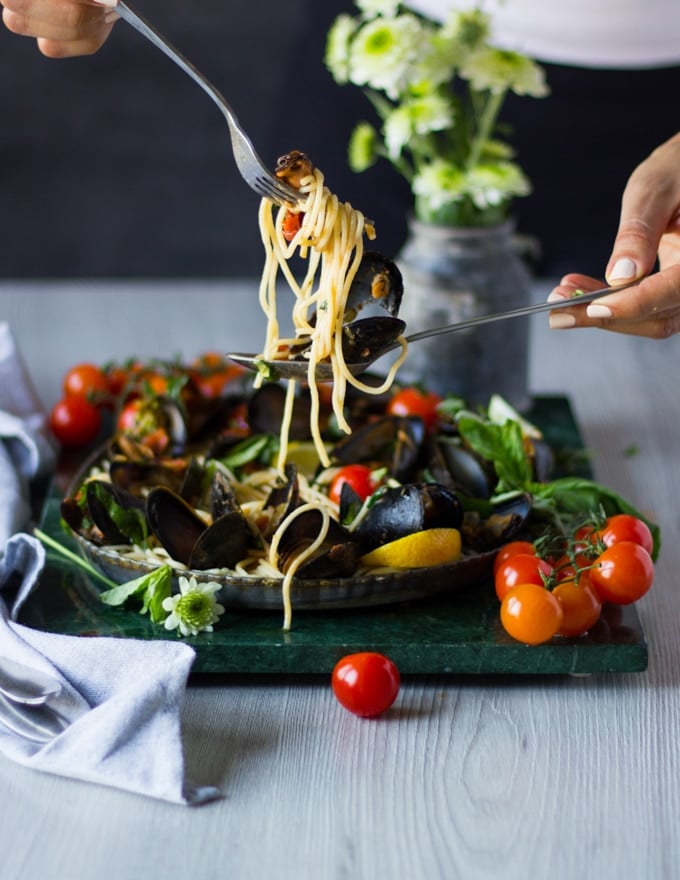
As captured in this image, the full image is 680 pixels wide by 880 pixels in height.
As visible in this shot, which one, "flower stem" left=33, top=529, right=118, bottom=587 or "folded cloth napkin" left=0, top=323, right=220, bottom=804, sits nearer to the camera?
"folded cloth napkin" left=0, top=323, right=220, bottom=804

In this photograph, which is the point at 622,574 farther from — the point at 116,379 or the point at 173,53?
the point at 116,379

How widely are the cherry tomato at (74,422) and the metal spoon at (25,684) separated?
4.21ft

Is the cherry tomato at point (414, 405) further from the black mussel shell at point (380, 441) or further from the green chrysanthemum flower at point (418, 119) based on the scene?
the green chrysanthemum flower at point (418, 119)

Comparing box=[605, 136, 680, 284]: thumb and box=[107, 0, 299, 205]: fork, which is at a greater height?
box=[107, 0, 299, 205]: fork

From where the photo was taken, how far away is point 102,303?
5.22 m

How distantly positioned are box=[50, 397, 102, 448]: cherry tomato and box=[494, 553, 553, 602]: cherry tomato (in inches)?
60.4

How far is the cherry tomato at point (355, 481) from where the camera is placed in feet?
9.36

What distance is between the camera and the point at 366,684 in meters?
2.29

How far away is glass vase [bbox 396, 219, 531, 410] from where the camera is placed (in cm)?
374

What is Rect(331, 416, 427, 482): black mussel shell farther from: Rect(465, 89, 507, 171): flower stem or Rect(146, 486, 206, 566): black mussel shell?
Rect(465, 89, 507, 171): flower stem

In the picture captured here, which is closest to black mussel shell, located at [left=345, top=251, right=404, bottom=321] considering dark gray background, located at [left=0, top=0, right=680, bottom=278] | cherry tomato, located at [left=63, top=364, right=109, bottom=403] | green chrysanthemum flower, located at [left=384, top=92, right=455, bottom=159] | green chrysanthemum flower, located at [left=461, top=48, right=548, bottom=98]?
green chrysanthemum flower, located at [left=384, top=92, right=455, bottom=159]

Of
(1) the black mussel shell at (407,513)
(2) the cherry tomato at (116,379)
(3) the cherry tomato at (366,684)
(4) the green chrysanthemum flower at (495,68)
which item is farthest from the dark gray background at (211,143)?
(3) the cherry tomato at (366,684)

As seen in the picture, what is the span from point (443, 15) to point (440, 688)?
8.81ft

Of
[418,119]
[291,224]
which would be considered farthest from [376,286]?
[418,119]
